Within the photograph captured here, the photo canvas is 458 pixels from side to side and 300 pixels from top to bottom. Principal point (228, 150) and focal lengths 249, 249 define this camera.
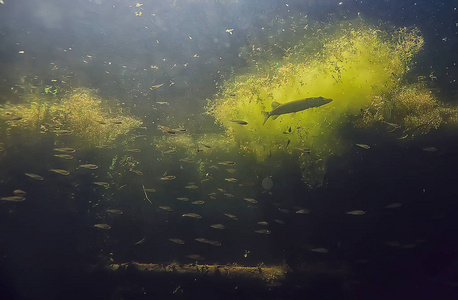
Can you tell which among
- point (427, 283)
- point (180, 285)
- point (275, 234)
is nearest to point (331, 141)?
point (275, 234)

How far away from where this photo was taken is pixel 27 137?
30.0ft

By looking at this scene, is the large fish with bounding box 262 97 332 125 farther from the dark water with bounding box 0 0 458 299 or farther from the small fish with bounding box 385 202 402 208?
the small fish with bounding box 385 202 402 208

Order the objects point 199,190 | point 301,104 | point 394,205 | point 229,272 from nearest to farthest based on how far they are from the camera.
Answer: point 301,104, point 394,205, point 229,272, point 199,190

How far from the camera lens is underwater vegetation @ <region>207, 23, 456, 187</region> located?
5.46 meters

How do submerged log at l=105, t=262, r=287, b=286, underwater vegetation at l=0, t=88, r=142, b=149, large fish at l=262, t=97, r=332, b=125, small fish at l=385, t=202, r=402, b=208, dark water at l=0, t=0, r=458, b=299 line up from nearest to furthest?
large fish at l=262, t=97, r=332, b=125 → dark water at l=0, t=0, r=458, b=299 → small fish at l=385, t=202, r=402, b=208 → submerged log at l=105, t=262, r=287, b=286 → underwater vegetation at l=0, t=88, r=142, b=149

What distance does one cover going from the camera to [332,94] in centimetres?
577

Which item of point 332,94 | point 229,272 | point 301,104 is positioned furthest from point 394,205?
point 229,272

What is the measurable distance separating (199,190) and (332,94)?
5.85 meters

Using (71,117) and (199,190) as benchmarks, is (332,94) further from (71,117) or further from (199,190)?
(71,117)

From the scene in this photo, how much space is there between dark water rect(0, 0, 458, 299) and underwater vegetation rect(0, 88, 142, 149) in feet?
1.34

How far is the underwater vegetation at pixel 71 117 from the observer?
8.48 metres

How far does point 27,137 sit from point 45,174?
1.55 meters

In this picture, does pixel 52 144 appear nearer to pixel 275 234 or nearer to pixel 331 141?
pixel 275 234

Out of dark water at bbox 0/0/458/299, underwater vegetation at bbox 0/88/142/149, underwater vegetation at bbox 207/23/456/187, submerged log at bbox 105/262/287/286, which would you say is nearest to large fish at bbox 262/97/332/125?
underwater vegetation at bbox 207/23/456/187
